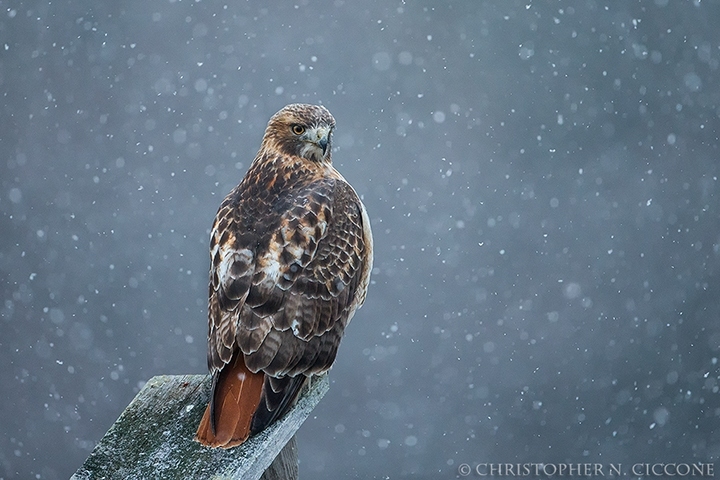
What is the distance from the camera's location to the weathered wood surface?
175 centimetres

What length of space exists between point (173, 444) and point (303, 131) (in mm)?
1003

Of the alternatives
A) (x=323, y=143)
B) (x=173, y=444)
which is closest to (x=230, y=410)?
(x=173, y=444)

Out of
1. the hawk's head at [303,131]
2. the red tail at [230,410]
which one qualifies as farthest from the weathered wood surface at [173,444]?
the hawk's head at [303,131]

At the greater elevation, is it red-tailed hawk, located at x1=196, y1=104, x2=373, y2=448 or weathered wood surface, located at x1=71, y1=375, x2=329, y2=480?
red-tailed hawk, located at x1=196, y1=104, x2=373, y2=448

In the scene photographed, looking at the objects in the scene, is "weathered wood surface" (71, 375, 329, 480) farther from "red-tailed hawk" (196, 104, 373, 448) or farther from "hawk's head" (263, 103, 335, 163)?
"hawk's head" (263, 103, 335, 163)

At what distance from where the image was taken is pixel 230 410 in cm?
183

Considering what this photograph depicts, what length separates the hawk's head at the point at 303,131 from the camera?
2.46 meters

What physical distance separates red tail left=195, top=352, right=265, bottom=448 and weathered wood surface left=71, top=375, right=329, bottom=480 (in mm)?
23

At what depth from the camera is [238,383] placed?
1.90 meters

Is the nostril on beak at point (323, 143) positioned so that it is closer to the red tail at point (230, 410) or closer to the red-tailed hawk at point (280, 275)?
the red-tailed hawk at point (280, 275)

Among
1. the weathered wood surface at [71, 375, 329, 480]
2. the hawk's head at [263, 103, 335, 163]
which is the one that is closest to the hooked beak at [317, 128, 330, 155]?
the hawk's head at [263, 103, 335, 163]

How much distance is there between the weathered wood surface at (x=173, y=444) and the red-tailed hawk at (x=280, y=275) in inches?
1.4

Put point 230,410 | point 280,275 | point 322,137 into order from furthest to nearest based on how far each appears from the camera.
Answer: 1. point 322,137
2. point 280,275
3. point 230,410

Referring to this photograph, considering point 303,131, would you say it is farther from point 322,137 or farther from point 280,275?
point 280,275
